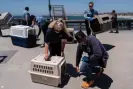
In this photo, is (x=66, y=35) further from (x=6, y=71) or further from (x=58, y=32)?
(x=6, y=71)

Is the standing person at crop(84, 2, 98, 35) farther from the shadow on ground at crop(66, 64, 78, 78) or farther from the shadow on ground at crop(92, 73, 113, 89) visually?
the shadow on ground at crop(92, 73, 113, 89)

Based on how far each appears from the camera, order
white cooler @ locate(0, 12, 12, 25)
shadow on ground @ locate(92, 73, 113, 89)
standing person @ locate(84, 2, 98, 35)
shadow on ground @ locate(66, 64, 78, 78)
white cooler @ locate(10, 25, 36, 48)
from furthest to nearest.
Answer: white cooler @ locate(0, 12, 12, 25), white cooler @ locate(10, 25, 36, 48), standing person @ locate(84, 2, 98, 35), shadow on ground @ locate(66, 64, 78, 78), shadow on ground @ locate(92, 73, 113, 89)

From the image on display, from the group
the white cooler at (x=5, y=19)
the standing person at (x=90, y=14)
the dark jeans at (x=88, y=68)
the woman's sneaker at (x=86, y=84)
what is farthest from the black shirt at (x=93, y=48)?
the white cooler at (x=5, y=19)

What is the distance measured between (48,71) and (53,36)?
727mm

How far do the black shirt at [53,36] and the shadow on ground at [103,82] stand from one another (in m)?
1.16

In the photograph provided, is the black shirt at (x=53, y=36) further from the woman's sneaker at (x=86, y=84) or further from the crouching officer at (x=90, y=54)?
the woman's sneaker at (x=86, y=84)

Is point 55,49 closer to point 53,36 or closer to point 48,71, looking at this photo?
point 53,36

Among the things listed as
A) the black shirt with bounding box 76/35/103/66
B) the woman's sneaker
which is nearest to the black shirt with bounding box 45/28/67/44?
the black shirt with bounding box 76/35/103/66

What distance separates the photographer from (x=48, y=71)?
426 cm

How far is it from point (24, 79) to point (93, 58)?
5.57 ft

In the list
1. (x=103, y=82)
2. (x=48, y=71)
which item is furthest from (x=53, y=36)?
(x=103, y=82)

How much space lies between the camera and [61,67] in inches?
171

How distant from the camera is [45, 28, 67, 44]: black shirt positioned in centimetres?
443

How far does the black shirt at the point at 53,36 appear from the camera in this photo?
443cm
